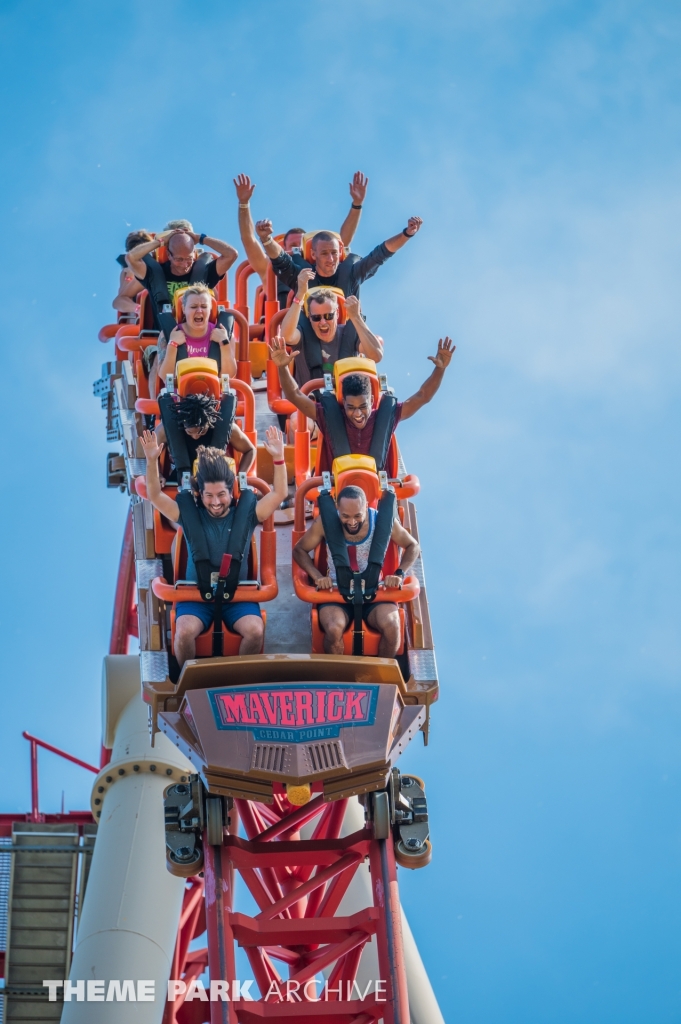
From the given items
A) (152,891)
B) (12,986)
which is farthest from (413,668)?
(12,986)

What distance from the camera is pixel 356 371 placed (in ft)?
27.5

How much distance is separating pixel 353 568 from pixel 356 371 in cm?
138

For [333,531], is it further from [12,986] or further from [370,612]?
[12,986]

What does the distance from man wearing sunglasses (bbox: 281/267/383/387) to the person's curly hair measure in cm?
135

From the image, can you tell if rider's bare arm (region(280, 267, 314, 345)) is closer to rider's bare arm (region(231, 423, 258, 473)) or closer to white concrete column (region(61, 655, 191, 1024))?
rider's bare arm (region(231, 423, 258, 473))

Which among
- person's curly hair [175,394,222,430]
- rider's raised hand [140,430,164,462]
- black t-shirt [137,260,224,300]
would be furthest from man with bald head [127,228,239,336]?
rider's raised hand [140,430,164,462]

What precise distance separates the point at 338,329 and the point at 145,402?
4.46 ft

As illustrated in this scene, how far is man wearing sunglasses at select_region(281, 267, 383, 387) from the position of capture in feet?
31.7

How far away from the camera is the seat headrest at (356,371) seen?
8.38 metres

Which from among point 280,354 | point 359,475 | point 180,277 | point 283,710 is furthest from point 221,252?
point 283,710

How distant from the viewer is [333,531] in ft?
24.6

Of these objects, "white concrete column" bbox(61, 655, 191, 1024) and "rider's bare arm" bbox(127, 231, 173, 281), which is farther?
"rider's bare arm" bbox(127, 231, 173, 281)

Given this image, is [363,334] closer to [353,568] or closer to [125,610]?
[353,568]

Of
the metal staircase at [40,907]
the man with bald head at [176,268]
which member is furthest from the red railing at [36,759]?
the man with bald head at [176,268]
